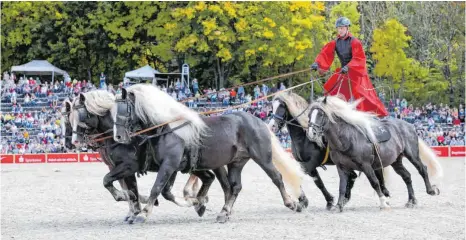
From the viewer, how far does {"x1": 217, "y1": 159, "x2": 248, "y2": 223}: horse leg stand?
14.3 meters

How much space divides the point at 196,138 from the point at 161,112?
0.64m

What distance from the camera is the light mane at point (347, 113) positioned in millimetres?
15633

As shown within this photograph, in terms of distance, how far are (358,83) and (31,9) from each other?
122ft

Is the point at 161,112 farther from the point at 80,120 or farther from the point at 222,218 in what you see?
the point at 222,218

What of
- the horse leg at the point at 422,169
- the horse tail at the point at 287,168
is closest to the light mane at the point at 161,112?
the horse tail at the point at 287,168

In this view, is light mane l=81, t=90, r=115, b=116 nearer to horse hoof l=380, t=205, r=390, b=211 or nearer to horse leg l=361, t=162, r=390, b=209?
horse leg l=361, t=162, r=390, b=209

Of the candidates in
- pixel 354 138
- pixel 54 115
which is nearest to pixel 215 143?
pixel 354 138

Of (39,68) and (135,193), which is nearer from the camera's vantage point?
(135,193)

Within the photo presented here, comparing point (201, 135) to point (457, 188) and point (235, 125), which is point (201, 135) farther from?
point (457, 188)

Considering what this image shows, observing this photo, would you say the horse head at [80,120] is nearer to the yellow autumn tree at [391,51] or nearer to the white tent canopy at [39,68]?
the white tent canopy at [39,68]

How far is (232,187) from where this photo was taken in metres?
14.9

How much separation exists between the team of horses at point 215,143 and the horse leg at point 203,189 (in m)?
0.02

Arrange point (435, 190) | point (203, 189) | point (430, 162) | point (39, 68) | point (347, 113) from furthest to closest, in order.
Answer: point (39, 68) < point (430, 162) < point (435, 190) < point (347, 113) < point (203, 189)

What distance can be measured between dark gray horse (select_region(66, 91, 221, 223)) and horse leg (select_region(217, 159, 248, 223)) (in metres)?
0.73
